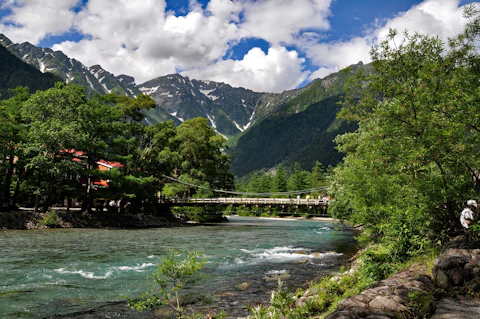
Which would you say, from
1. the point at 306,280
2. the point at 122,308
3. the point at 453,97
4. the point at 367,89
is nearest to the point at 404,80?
the point at 367,89

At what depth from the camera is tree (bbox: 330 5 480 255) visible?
860 cm

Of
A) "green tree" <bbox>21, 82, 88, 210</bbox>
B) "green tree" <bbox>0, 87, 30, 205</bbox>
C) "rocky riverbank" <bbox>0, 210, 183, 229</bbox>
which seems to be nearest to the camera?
"rocky riverbank" <bbox>0, 210, 183, 229</bbox>

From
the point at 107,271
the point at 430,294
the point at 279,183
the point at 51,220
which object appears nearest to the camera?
the point at 430,294

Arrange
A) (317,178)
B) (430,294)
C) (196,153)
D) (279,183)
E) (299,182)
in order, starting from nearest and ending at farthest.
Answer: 1. (430,294)
2. (196,153)
3. (299,182)
4. (279,183)
5. (317,178)

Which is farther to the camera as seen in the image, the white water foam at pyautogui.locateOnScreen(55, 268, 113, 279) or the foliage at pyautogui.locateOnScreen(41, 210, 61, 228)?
the foliage at pyautogui.locateOnScreen(41, 210, 61, 228)

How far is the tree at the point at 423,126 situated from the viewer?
28.2 ft

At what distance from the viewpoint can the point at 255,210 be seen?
8488cm

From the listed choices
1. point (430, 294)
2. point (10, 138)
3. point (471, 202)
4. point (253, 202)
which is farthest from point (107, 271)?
point (253, 202)

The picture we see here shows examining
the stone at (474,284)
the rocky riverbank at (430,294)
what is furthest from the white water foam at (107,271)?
the stone at (474,284)

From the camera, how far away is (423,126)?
357 inches

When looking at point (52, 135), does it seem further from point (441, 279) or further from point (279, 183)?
Answer: point (279, 183)

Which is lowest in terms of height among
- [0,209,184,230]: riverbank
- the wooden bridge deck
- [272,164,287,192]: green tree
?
[0,209,184,230]: riverbank

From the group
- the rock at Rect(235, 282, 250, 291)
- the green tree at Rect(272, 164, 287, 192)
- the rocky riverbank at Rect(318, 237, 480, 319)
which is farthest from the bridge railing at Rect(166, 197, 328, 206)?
the green tree at Rect(272, 164, 287, 192)

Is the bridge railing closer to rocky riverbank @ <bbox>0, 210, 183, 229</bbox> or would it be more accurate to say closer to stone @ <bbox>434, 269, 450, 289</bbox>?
rocky riverbank @ <bbox>0, 210, 183, 229</bbox>
